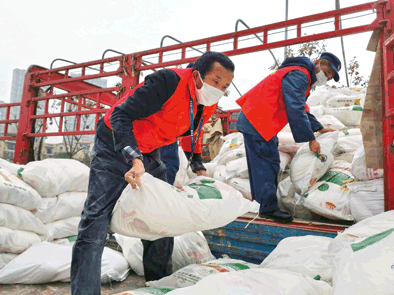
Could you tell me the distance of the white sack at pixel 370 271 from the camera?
2.36 ft

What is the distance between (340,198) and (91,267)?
156cm

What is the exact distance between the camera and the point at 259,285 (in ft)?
3.13

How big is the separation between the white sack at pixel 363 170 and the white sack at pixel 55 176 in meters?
2.12

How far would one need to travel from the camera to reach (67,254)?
191 centimetres

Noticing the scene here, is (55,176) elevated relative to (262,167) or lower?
lower

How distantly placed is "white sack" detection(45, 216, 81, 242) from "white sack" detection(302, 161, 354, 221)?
73.8 inches

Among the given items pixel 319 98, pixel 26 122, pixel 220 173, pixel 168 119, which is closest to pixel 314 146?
pixel 220 173

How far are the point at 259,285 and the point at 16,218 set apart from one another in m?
1.77

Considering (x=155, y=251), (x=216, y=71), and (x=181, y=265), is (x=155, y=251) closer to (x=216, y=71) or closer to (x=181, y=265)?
(x=181, y=265)

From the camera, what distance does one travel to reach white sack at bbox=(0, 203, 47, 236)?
6.57 feet

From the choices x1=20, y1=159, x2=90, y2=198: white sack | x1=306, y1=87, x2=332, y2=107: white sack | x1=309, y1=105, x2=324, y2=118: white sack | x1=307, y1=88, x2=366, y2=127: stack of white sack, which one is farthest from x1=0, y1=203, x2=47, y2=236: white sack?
x1=306, y1=87, x2=332, y2=107: white sack

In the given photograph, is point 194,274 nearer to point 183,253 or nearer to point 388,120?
point 183,253

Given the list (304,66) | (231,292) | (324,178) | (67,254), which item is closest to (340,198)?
(324,178)

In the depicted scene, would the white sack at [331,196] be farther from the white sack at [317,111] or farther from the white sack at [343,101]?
the white sack at [343,101]
